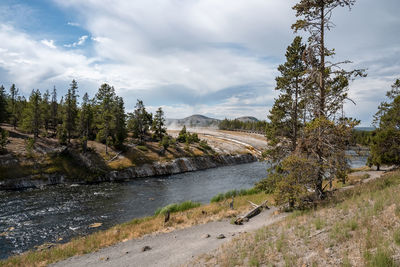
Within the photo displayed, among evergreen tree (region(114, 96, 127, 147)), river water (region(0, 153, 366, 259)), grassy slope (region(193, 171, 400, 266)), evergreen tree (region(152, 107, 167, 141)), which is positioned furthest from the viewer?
evergreen tree (region(152, 107, 167, 141))

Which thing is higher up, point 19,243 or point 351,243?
point 351,243

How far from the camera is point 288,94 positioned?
24.1 meters

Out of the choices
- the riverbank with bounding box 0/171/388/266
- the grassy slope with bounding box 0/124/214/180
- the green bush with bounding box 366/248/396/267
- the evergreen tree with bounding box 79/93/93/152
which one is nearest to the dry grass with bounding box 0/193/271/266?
the riverbank with bounding box 0/171/388/266

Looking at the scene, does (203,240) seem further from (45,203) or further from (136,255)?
(45,203)

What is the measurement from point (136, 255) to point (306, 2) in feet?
65.4

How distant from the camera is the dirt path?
40.2ft

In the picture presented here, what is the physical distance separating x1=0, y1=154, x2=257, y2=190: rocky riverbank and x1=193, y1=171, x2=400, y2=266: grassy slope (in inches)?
1676

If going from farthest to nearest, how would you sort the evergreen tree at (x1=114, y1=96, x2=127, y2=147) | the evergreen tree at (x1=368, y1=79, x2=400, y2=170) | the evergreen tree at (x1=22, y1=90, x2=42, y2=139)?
the evergreen tree at (x1=114, y1=96, x2=127, y2=147) < the evergreen tree at (x1=22, y1=90, x2=42, y2=139) < the evergreen tree at (x1=368, y1=79, x2=400, y2=170)

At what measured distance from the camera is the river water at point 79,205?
20156 millimetres

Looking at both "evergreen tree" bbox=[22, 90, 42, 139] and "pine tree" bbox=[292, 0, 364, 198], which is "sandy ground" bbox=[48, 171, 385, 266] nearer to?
"pine tree" bbox=[292, 0, 364, 198]

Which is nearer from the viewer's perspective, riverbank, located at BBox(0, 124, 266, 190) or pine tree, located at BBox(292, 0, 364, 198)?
pine tree, located at BBox(292, 0, 364, 198)

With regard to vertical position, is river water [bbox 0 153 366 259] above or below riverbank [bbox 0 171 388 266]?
below

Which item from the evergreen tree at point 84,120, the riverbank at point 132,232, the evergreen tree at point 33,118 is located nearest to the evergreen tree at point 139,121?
the evergreen tree at point 84,120

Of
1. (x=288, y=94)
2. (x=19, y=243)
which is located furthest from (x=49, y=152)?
(x=288, y=94)
